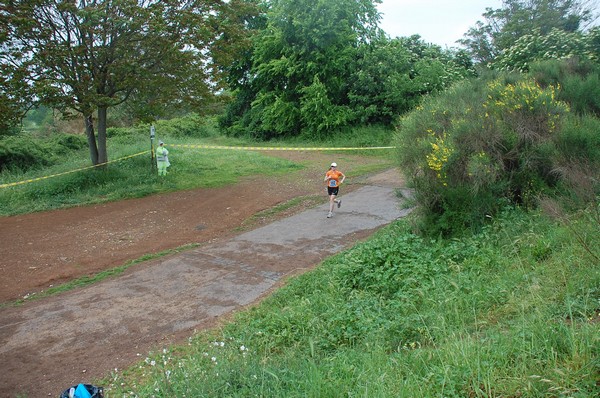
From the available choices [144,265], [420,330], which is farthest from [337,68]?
[420,330]

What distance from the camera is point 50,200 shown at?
1298cm

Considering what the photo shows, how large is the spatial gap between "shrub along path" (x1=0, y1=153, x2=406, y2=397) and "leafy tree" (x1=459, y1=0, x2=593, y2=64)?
1941 cm

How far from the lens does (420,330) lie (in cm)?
415

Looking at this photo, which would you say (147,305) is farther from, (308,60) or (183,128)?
(183,128)

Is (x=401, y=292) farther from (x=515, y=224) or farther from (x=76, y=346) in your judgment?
(x=76, y=346)

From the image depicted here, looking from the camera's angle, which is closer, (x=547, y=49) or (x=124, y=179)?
(x=124, y=179)

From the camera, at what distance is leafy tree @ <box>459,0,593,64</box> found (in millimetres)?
27578

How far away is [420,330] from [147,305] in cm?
426

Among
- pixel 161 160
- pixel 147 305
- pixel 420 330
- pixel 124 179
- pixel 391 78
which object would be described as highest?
pixel 391 78

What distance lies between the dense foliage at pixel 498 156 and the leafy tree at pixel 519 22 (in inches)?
758

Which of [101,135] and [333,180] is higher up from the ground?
[101,135]

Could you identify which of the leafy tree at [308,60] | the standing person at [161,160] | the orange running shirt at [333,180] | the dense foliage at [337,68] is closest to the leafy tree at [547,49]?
the dense foliage at [337,68]

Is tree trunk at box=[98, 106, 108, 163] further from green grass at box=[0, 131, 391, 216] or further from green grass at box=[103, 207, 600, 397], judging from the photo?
green grass at box=[103, 207, 600, 397]

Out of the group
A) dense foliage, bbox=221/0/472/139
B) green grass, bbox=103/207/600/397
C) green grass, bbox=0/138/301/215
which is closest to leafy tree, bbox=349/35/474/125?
dense foliage, bbox=221/0/472/139
